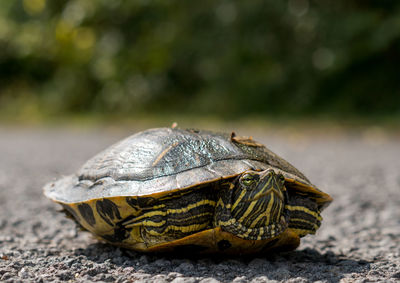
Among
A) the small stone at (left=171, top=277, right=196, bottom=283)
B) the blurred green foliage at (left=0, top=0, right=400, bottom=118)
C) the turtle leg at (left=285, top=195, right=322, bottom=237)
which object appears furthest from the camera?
the blurred green foliage at (left=0, top=0, right=400, bottom=118)

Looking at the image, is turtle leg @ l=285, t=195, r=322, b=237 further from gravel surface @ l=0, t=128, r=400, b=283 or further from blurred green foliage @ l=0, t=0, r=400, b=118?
blurred green foliage @ l=0, t=0, r=400, b=118

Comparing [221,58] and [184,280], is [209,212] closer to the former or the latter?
[184,280]

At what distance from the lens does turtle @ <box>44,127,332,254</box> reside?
1.93 meters

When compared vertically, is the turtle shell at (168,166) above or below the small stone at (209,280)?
above

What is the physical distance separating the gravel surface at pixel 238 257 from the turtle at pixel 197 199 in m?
0.10

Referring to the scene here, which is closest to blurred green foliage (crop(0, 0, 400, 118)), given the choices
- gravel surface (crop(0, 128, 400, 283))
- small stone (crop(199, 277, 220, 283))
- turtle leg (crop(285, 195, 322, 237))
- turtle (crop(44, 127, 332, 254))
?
gravel surface (crop(0, 128, 400, 283))

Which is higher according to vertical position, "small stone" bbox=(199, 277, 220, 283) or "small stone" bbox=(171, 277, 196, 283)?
"small stone" bbox=(199, 277, 220, 283)

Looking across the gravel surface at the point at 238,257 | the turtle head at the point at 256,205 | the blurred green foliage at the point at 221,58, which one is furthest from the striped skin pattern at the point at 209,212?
the blurred green foliage at the point at 221,58

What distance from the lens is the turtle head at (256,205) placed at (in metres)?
1.90

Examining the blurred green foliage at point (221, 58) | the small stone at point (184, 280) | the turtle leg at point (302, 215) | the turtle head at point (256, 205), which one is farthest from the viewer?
the blurred green foliage at point (221, 58)

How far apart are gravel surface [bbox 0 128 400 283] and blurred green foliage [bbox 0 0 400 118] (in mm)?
4695

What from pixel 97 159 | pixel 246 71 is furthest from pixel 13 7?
pixel 97 159

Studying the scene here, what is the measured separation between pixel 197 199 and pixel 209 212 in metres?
0.09

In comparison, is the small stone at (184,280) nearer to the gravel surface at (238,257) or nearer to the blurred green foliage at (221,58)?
the gravel surface at (238,257)
